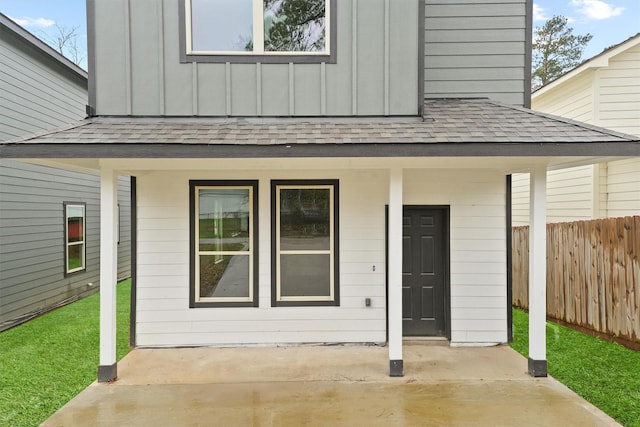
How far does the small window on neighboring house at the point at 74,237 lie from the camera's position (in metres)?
8.87

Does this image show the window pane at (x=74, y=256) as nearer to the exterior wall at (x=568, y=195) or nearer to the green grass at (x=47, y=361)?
the green grass at (x=47, y=361)

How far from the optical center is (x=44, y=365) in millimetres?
4980

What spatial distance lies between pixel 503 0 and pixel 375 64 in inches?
91.7

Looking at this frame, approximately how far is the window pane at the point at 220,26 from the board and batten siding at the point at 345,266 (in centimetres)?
160

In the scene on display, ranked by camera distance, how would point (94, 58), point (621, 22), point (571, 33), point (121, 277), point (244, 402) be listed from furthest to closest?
point (621, 22)
point (571, 33)
point (121, 277)
point (94, 58)
point (244, 402)

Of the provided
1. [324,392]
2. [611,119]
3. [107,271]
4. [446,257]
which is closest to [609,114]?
[611,119]

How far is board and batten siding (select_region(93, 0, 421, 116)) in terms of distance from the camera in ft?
15.7

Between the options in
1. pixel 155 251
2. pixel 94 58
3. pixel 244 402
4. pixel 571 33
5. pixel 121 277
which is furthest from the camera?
pixel 571 33

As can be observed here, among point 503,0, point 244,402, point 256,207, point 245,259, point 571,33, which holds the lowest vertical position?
point 244,402

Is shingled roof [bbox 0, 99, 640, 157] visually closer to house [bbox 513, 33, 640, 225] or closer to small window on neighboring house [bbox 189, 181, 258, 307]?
small window on neighboring house [bbox 189, 181, 258, 307]

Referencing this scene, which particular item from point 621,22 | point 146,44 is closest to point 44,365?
point 146,44

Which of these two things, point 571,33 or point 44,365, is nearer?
point 44,365

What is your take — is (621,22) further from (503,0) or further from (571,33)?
(503,0)

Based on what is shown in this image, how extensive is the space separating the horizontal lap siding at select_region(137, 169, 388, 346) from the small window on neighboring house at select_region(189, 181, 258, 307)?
152mm
